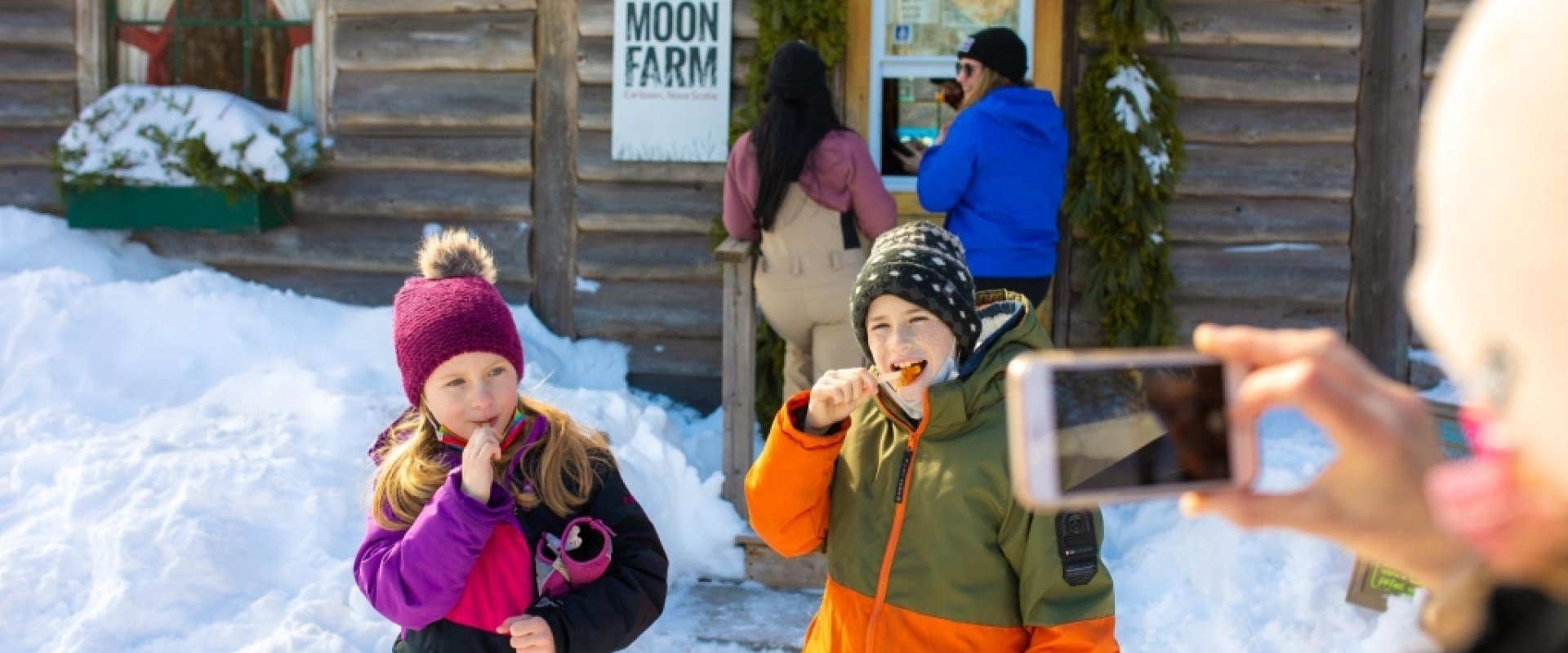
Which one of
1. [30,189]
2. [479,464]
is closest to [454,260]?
[479,464]

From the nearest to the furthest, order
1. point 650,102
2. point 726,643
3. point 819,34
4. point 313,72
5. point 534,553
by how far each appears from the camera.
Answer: point 534,553 → point 726,643 → point 819,34 → point 650,102 → point 313,72

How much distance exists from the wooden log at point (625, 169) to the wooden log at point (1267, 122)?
2253mm

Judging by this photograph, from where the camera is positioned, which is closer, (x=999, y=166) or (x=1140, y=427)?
(x=1140, y=427)

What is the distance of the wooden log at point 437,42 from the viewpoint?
7203 mm

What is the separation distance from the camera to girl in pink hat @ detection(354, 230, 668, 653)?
2705mm

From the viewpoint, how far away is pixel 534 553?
2875mm

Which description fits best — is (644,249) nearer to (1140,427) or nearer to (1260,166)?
(1260,166)

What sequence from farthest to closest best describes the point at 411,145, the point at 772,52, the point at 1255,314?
1. the point at 411,145
2. the point at 1255,314
3. the point at 772,52

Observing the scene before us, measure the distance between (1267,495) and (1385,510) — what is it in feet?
0.31

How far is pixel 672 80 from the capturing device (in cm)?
695

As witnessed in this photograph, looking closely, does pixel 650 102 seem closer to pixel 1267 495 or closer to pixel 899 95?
pixel 899 95

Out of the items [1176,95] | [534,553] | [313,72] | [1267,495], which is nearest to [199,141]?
[313,72]

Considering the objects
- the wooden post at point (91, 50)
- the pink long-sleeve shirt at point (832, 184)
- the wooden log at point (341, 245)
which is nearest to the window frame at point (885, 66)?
the pink long-sleeve shirt at point (832, 184)

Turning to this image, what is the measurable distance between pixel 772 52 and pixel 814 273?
4.66 feet
